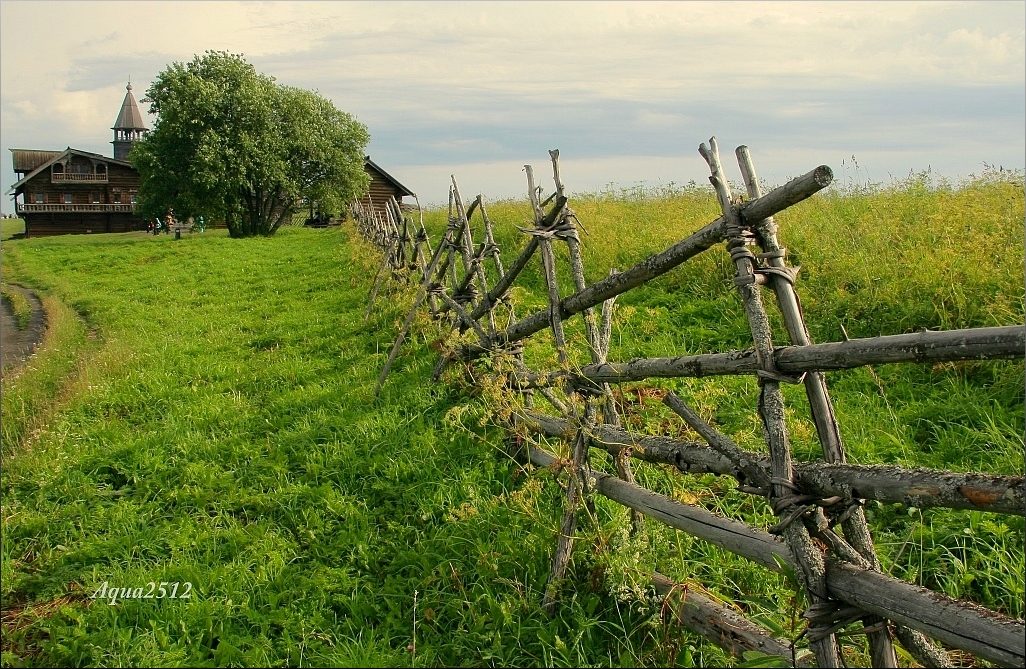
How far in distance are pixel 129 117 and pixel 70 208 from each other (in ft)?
79.3

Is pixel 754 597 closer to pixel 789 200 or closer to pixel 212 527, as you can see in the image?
pixel 789 200

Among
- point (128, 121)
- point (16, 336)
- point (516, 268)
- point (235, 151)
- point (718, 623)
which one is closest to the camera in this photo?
point (718, 623)

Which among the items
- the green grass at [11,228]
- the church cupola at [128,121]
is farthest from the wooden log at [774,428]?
the church cupola at [128,121]

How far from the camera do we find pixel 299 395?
696cm

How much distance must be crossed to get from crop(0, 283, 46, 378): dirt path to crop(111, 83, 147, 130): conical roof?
166 feet

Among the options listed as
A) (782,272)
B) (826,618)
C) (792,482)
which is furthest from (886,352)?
(826,618)

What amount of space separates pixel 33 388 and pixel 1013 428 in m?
9.19

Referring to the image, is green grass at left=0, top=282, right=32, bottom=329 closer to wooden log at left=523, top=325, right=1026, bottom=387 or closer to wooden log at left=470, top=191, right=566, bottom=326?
wooden log at left=470, top=191, right=566, bottom=326

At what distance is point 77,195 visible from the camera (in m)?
41.0

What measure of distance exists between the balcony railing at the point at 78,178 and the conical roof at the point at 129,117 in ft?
73.4

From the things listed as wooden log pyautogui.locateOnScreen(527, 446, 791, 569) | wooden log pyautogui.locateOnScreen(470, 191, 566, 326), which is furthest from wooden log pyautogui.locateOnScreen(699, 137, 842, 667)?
wooden log pyautogui.locateOnScreen(470, 191, 566, 326)

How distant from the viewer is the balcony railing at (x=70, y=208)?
130ft

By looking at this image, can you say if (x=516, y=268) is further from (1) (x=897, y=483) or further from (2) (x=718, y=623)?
(1) (x=897, y=483)

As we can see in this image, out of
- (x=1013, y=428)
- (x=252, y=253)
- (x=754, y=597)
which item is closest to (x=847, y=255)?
(x=1013, y=428)
